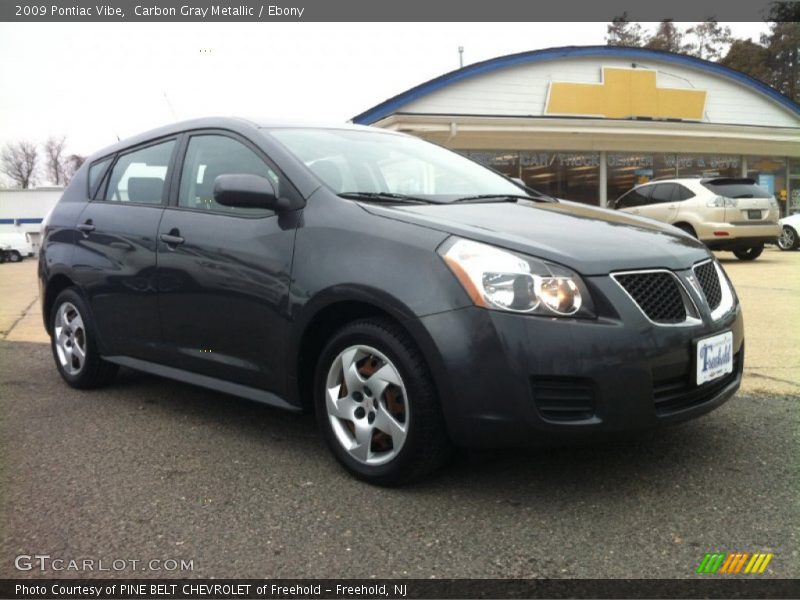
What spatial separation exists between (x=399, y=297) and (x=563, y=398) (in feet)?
2.29

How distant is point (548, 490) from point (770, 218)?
10.9 meters

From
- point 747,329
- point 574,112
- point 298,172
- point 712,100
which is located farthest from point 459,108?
point 298,172

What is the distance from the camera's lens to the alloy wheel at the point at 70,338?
4.65 metres

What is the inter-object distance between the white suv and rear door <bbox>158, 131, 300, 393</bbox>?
990 centimetres

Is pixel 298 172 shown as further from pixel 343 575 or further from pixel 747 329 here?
pixel 747 329

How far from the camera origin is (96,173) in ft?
15.7

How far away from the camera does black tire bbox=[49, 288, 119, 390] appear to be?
4.52m

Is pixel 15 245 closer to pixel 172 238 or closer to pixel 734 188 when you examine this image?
pixel 734 188

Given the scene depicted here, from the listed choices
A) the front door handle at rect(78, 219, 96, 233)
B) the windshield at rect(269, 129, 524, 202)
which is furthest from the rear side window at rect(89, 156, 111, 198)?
the windshield at rect(269, 129, 524, 202)

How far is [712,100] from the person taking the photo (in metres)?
22.2

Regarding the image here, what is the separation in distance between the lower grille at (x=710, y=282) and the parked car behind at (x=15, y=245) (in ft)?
102

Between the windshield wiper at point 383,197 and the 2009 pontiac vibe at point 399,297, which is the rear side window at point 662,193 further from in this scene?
the windshield wiper at point 383,197

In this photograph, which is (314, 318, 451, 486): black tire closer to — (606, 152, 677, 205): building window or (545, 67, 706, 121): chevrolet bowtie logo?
(545, 67, 706, 121): chevrolet bowtie logo
